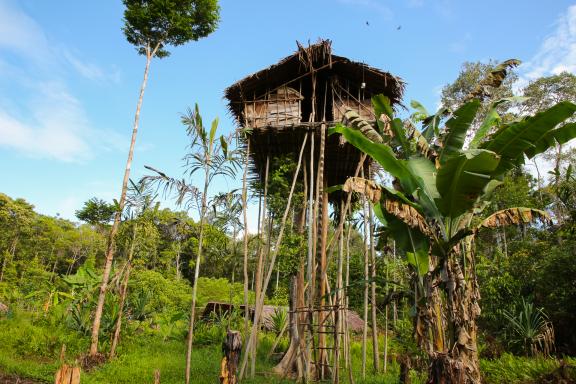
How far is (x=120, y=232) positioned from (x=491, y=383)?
8154 mm

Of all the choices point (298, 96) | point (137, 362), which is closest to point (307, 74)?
point (298, 96)

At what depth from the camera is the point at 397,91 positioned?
31.1ft

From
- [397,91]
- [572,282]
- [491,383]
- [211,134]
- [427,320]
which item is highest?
[397,91]

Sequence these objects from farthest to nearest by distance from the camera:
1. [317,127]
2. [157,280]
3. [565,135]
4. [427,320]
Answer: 1. [157,280]
2. [317,127]
3. [427,320]
4. [565,135]

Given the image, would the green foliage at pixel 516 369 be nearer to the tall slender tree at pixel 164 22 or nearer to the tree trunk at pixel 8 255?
the tall slender tree at pixel 164 22

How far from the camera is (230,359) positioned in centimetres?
327

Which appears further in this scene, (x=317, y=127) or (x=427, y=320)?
(x=317, y=127)

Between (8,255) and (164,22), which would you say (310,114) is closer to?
(164,22)

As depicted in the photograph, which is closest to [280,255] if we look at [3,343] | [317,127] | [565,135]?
[317,127]

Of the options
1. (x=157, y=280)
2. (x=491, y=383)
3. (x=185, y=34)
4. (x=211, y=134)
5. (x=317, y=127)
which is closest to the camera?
(x=211, y=134)

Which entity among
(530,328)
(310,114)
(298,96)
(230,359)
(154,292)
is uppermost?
(298,96)

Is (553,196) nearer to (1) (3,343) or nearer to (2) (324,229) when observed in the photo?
(2) (324,229)

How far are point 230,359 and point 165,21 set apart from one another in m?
9.94

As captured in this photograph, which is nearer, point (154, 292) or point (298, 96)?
point (298, 96)
